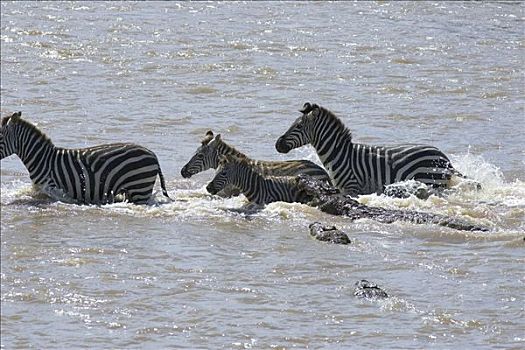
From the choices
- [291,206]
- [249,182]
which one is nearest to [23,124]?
[249,182]

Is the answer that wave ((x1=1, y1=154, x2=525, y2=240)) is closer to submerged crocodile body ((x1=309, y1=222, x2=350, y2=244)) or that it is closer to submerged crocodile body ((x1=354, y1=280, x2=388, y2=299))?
submerged crocodile body ((x1=309, y1=222, x2=350, y2=244))

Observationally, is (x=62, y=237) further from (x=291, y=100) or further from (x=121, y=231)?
(x=291, y=100)

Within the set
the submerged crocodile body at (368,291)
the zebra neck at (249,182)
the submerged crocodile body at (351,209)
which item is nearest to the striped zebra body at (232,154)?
the submerged crocodile body at (351,209)

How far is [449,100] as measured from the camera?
890 inches

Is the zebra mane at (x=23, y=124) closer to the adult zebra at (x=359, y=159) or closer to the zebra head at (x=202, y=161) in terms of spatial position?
the zebra head at (x=202, y=161)

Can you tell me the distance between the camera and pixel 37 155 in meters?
14.6

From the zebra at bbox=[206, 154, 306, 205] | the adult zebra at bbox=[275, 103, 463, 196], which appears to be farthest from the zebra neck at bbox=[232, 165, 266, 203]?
the adult zebra at bbox=[275, 103, 463, 196]

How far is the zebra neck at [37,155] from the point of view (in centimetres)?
1455

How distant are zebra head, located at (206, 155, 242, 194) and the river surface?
0.63ft

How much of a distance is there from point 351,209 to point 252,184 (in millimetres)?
1139

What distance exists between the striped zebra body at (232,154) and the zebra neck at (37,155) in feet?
4.96

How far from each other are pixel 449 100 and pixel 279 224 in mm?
9751

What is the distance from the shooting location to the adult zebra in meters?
15.2

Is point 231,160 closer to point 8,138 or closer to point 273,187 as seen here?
point 273,187
